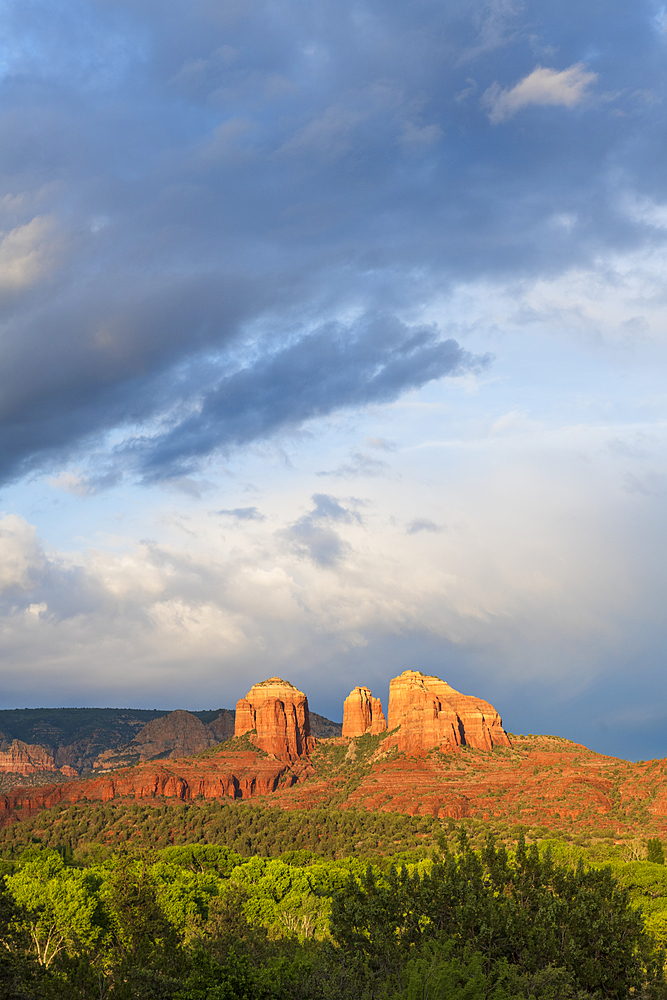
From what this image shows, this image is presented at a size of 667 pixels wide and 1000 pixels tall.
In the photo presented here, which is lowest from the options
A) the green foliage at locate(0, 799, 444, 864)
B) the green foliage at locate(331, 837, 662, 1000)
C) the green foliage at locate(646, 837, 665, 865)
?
the green foliage at locate(0, 799, 444, 864)

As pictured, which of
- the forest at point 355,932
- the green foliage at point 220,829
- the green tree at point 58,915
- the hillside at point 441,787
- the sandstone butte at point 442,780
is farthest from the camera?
the sandstone butte at point 442,780

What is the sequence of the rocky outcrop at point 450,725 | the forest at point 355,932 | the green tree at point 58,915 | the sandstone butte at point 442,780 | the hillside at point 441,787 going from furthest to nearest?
the rocky outcrop at point 450,725 < the sandstone butte at point 442,780 < the hillside at point 441,787 < the green tree at point 58,915 < the forest at point 355,932

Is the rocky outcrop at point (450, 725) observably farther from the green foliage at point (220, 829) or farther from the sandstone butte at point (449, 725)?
the green foliage at point (220, 829)

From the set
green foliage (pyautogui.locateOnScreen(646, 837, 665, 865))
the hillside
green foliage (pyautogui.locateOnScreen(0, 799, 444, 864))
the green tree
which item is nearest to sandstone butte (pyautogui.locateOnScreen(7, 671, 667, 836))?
the hillside

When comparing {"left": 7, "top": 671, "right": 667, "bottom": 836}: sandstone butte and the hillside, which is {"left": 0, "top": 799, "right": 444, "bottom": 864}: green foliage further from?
{"left": 7, "top": 671, "right": 667, "bottom": 836}: sandstone butte

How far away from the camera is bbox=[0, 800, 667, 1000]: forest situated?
95.1 feet

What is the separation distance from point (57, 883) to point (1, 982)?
28.2m

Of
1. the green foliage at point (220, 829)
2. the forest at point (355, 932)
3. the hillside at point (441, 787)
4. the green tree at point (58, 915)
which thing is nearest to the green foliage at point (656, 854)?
the forest at point (355, 932)

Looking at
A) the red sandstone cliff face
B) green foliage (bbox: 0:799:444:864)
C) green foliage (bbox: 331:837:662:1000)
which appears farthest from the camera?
the red sandstone cliff face

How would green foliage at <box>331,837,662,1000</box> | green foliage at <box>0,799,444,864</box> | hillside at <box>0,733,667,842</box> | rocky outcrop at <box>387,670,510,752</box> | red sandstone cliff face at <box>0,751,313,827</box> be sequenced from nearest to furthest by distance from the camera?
green foliage at <box>331,837,662,1000</box> < green foliage at <box>0,799,444,864</box> < hillside at <box>0,733,667,842</box> < red sandstone cliff face at <box>0,751,313,827</box> < rocky outcrop at <box>387,670,510,752</box>

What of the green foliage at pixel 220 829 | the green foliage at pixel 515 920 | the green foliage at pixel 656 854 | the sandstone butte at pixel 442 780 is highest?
the green foliage at pixel 515 920

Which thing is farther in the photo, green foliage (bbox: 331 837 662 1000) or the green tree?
the green tree

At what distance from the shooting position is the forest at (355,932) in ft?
95.1

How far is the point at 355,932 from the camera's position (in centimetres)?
3188
